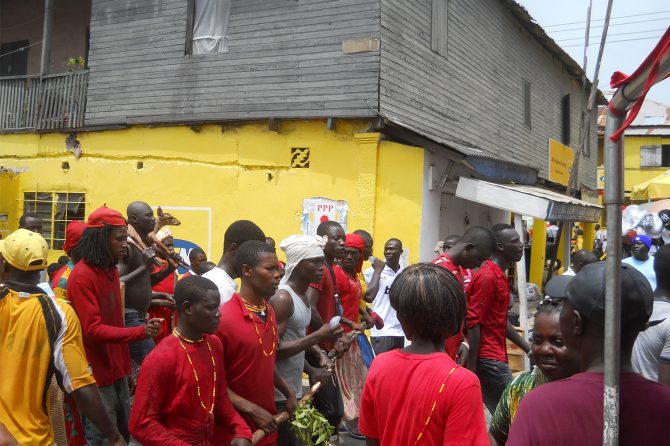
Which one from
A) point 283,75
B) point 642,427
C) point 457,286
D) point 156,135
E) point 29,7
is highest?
point 29,7

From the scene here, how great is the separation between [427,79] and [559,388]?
10.6 m

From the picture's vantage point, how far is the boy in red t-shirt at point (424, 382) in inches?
92.6

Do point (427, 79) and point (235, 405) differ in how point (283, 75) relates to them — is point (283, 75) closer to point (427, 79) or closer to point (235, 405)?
point (427, 79)

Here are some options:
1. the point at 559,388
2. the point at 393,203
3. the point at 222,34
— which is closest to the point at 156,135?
the point at 222,34

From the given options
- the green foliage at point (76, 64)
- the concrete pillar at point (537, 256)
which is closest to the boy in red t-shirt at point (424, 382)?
the green foliage at point (76, 64)

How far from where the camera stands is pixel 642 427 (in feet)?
5.78

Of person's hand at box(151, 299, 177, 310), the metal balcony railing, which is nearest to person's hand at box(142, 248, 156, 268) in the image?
person's hand at box(151, 299, 177, 310)

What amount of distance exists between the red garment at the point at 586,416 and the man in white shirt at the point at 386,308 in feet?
15.9

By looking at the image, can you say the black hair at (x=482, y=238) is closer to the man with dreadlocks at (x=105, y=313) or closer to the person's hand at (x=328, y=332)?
the person's hand at (x=328, y=332)

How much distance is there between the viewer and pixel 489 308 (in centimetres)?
531

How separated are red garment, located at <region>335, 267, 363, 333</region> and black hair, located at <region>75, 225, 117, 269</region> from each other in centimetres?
237

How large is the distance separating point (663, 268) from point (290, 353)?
237 cm

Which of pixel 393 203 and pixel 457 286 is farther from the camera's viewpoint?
pixel 393 203

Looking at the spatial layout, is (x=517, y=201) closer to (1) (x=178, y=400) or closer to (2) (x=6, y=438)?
(1) (x=178, y=400)
